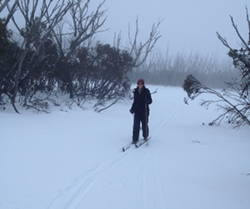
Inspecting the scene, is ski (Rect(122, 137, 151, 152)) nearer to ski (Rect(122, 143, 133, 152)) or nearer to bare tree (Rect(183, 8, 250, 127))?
ski (Rect(122, 143, 133, 152))

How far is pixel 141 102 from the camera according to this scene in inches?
420

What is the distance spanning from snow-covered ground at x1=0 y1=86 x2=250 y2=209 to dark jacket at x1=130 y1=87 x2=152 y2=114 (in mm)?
1012

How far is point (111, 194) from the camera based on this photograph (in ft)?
18.8

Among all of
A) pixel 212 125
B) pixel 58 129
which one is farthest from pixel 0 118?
pixel 212 125

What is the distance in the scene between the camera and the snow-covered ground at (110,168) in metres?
5.49

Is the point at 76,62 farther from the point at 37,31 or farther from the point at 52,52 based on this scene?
the point at 37,31

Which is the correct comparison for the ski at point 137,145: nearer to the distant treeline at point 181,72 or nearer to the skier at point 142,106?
the skier at point 142,106

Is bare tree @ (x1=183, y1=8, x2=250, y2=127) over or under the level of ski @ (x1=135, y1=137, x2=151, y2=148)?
over

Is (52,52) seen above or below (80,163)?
above

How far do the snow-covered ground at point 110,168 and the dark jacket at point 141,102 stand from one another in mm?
1012

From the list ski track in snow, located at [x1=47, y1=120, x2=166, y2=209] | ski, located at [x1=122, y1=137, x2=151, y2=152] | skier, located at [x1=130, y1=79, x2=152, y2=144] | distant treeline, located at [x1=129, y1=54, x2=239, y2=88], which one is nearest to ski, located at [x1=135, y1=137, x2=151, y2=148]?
ski, located at [x1=122, y1=137, x2=151, y2=152]

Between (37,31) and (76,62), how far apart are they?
4.65 m

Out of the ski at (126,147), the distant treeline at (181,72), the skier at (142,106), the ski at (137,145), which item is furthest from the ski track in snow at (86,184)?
the distant treeline at (181,72)

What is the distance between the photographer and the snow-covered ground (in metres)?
5.49
